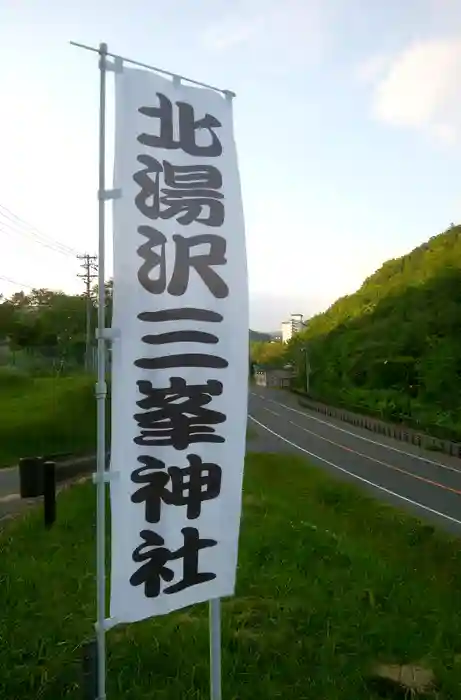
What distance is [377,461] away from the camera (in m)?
28.0

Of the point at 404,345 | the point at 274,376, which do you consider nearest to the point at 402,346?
the point at 404,345

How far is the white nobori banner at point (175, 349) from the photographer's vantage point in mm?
3291

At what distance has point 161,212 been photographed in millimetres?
3381

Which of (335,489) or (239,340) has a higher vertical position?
(239,340)

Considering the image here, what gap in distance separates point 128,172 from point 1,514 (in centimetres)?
794

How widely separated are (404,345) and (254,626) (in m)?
47.9

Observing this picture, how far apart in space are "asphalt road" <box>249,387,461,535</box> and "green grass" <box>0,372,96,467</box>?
30.3 ft

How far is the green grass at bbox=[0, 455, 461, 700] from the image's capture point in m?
4.26

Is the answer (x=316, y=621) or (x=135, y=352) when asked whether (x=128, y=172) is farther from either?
(x=316, y=621)

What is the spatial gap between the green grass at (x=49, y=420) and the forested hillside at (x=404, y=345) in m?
21.1

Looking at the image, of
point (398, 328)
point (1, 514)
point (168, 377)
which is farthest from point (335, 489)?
point (398, 328)

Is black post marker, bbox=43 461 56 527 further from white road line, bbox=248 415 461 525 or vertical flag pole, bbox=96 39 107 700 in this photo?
white road line, bbox=248 415 461 525

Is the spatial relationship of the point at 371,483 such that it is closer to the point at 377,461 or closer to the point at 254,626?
the point at 377,461

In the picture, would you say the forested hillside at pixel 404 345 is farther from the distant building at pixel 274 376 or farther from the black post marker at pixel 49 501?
the black post marker at pixel 49 501
